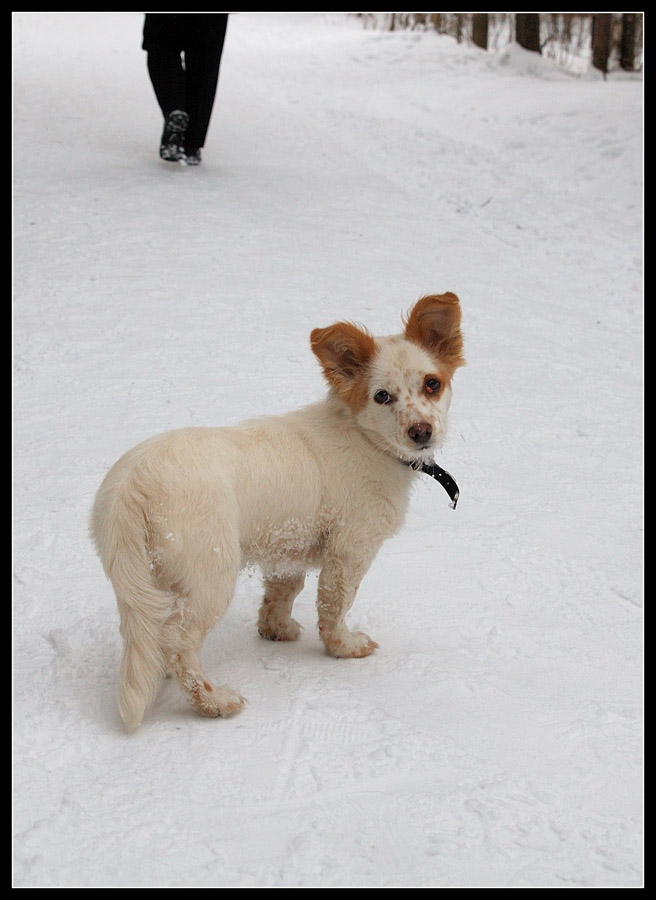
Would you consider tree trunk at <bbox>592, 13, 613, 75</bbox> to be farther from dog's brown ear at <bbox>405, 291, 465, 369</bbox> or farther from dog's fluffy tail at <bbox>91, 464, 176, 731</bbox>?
dog's fluffy tail at <bbox>91, 464, 176, 731</bbox>

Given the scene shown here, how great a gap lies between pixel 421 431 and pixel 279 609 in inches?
39.2

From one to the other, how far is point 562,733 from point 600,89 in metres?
13.4

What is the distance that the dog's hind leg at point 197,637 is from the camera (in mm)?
2869

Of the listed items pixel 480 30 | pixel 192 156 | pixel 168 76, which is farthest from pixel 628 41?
pixel 168 76

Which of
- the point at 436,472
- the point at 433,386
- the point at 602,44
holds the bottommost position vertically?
the point at 436,472

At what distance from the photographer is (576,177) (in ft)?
35.4

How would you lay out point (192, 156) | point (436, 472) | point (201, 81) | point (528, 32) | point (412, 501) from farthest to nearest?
point (528, 32) < point (192, 156) < point (201, 81) < point (412, 501) < point (436, 472)

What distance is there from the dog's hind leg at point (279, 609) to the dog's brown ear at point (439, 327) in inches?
41.7

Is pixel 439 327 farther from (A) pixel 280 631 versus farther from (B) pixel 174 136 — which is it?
(B) pixel 174 136

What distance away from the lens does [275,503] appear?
313 centimetres

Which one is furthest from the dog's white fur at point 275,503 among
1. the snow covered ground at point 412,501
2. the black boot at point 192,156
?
the black boot at point 192,156

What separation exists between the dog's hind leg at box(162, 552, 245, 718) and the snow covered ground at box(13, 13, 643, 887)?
0.25ft

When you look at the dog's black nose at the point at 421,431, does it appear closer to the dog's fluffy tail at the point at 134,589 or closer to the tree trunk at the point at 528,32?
the dog's fluffy tail at the point at 134,589

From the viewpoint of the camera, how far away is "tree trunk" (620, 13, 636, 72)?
1670 centimetres
